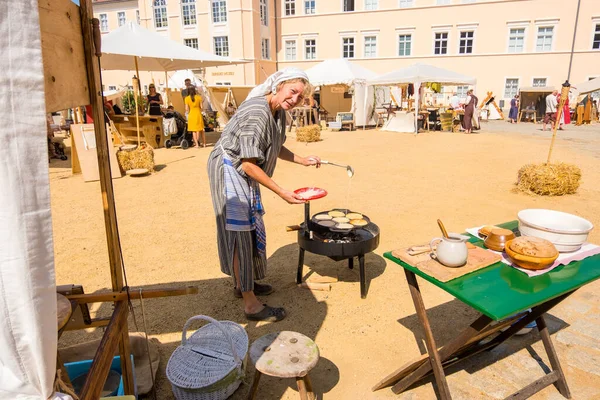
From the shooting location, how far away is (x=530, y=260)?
2.04 m

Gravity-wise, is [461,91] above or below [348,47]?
below

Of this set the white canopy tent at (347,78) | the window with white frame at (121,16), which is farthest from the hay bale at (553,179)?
the window with white frame at (121,16)

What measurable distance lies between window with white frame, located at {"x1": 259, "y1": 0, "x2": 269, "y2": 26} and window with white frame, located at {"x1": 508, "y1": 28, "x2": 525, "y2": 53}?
59.1 feet

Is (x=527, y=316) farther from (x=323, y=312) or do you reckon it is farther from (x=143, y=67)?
(x=143, y=67)

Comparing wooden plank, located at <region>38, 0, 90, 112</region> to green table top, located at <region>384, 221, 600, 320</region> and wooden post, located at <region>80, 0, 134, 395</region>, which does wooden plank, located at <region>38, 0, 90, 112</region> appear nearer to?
wooden post, located at <region>80, 0, 134, 395</region>

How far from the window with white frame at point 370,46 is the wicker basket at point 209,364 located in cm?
3142

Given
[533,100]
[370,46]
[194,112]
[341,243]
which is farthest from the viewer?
[370,46]

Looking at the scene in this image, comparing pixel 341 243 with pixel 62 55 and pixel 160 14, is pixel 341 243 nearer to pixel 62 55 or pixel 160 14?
pixel 62 55

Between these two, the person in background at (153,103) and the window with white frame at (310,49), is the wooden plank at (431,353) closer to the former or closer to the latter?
the person in background at (153,103)

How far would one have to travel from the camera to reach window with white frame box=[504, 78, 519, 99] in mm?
27797

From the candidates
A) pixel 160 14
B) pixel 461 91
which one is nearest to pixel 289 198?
pixel 461 91

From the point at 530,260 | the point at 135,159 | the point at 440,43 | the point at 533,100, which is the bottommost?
the point at 135,159

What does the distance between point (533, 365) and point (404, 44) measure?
101 ft

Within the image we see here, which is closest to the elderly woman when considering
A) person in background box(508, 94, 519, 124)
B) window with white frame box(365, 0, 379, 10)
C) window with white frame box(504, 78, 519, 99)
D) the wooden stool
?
the wooden stool
